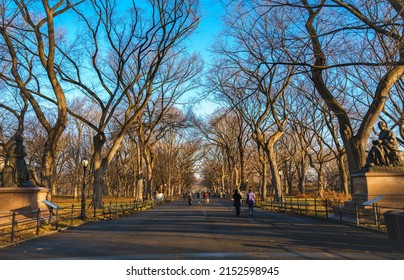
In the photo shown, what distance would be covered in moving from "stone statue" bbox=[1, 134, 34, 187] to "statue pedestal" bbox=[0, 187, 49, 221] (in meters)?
0.46

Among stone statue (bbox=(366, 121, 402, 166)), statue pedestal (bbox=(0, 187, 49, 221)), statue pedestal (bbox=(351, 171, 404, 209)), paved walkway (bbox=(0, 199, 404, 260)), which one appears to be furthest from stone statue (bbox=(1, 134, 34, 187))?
stone statue (bbox=(366, 121, 402, 166))

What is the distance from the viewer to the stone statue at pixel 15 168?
678 inches

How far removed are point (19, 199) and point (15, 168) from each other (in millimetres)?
1520

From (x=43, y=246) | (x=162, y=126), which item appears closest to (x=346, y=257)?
(x=43, y=246)

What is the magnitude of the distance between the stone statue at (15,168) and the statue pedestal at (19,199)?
46 cm

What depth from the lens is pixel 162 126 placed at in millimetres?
47000

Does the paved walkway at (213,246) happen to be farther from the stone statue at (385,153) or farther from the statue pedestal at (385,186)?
the stone statue at (385,153)

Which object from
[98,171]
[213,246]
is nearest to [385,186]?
[213,246]

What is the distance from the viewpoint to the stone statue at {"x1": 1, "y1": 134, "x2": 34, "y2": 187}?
56.5 feet

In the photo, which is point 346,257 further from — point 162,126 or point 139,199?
point 162,126

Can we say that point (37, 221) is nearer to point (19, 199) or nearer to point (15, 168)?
point (19, 199)

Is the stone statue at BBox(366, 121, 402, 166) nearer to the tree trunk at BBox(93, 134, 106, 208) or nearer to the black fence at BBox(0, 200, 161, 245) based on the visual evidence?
the black fence at BBox(0, 200, 161, 245)

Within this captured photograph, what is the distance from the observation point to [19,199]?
55.4 ft

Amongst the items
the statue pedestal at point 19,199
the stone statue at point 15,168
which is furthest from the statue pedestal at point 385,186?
the stone statue at point 15,168
